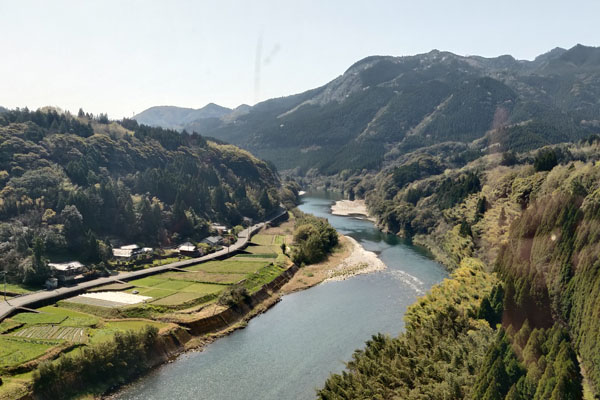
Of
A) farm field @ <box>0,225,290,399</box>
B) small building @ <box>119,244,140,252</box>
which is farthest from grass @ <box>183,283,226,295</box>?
small building @ <box>119,244,140,252</box>

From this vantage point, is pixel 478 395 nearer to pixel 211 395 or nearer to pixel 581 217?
pixel 211 395

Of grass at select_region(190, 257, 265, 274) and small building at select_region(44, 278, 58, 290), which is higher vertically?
small building at select_region(44, 278, 58, 290)

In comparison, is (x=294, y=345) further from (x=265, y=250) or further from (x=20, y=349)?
(x=265, y=250)

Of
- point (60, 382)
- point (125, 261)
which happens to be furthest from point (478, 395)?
point (125, 261)

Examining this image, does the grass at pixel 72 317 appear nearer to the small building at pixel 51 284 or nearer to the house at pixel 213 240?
the small building at pixel 51 284

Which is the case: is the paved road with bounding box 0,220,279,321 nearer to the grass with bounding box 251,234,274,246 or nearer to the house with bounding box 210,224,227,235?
the grass with bounding box 251,234,274,246

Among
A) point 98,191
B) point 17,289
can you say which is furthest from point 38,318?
point 98,191
